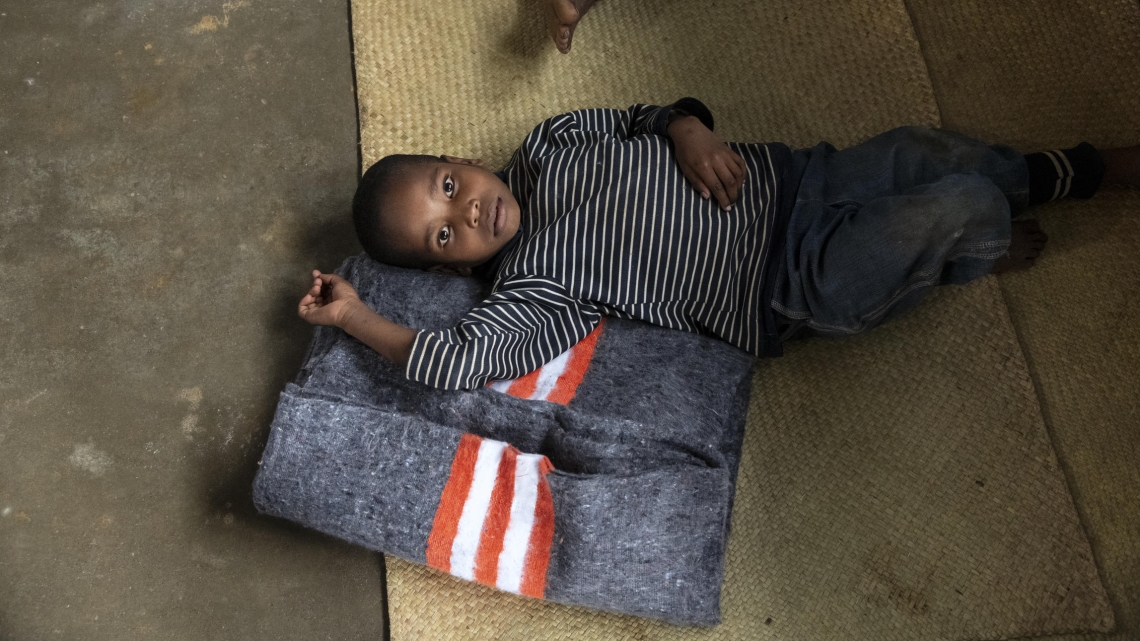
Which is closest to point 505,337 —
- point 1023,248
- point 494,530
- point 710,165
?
point 494,530

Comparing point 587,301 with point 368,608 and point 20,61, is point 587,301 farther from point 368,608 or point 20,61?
point 20,61

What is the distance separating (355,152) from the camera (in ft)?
4.13

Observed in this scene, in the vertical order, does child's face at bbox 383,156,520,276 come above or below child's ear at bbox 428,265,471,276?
above

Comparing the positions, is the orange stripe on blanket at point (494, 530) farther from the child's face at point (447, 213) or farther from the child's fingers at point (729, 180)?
the child's fingers at point (729, 180)

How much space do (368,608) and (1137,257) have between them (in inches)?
44.2

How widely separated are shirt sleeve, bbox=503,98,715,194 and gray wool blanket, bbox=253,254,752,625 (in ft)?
1.18

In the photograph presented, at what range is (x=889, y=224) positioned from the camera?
3.10 feet

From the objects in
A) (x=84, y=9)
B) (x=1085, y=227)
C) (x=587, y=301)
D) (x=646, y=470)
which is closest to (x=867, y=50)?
(x=1085, y=227)

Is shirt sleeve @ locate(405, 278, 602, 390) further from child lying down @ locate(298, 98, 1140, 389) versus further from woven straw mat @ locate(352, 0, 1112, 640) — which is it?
woven straw mat @ locate(352, 0, 1112, 640)

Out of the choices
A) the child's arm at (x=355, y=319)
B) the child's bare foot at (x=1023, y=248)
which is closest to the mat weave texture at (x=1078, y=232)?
the child's bare foot at (x=1023, y=248)

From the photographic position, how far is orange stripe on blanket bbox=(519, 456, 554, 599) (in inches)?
35.0

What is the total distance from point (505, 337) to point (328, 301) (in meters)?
0.26

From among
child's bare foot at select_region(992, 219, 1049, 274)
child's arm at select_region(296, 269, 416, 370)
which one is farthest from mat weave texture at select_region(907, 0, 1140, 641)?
child's arm at select_region(296, 269, 416, 370)

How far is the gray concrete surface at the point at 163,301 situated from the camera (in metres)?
1.01
